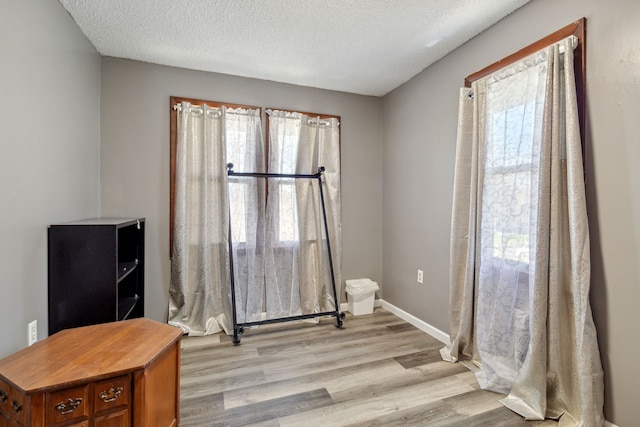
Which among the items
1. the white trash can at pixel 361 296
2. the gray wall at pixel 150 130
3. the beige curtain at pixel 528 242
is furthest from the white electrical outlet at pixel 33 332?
the beige curtain at pixel 528 242

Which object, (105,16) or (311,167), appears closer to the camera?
(105,16)

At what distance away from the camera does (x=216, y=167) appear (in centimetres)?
267

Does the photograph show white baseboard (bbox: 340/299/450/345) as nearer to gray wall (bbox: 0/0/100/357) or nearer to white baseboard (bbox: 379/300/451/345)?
white baseboard (bbox: 379/300/451/345)

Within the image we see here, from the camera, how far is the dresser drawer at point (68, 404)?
100 centimetres

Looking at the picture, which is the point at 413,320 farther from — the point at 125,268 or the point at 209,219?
the point at 125,268

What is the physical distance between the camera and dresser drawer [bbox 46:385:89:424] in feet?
3.29

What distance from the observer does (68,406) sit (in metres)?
1.03

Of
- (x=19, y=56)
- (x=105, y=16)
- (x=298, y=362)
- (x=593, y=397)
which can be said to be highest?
(x=105, y=16)

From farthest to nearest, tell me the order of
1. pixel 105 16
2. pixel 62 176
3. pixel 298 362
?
1. pixel 298 362
2. pixel 105 16
3. pixel 62 176

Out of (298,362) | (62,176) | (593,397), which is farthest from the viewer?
(298,362)

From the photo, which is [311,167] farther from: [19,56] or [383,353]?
[19,56]

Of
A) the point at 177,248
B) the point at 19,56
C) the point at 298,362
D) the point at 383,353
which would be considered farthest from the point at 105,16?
the point at 383,353

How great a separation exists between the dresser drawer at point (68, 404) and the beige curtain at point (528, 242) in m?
2.04

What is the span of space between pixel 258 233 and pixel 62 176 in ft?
4.91
